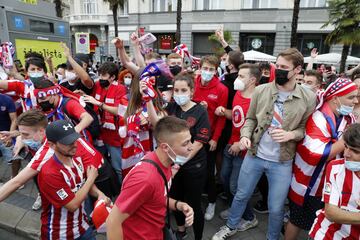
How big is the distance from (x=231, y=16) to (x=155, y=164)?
2714cm

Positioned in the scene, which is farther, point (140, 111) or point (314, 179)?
point (140, 111)

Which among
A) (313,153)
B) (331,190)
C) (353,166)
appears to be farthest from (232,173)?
(353,166)

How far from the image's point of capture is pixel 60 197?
221 centimetres

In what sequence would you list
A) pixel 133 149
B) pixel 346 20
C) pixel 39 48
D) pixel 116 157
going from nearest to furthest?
1. pixel 133 149
2. pixel 116 157
3. pixel 39 48
4. pixel 346 20

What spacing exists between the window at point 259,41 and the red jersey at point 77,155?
26.2 m

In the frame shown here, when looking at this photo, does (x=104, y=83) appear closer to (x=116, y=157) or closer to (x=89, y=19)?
(x=116, y=157)

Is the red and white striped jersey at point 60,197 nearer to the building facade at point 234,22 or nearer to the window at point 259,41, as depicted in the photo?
the building facade at point 234,22

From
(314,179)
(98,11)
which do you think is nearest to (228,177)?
(314,179)

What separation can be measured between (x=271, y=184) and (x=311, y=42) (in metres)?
25.6

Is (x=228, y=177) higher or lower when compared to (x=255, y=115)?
lower

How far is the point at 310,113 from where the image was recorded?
2750mm

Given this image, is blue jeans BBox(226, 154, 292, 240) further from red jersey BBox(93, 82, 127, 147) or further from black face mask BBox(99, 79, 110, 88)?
black face mask BBox(99, 79, 110, 88)

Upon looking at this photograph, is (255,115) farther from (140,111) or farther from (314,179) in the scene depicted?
(140,111)

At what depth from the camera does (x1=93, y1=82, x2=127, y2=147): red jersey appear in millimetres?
4004
